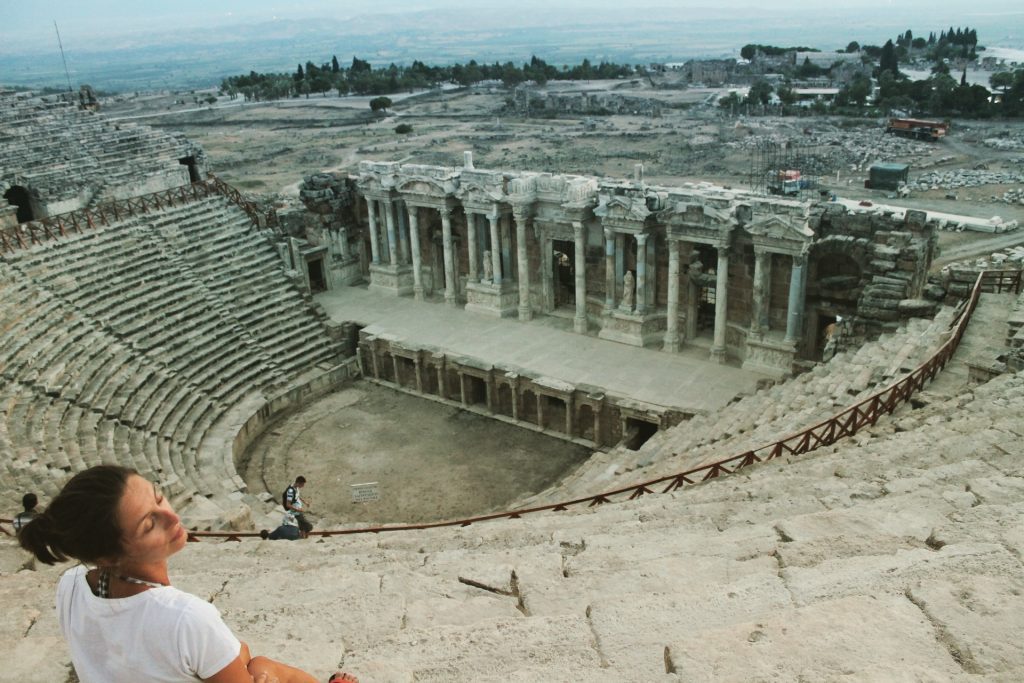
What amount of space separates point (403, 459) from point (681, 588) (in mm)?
14152

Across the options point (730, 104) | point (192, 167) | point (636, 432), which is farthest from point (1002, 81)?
point (636, 432)

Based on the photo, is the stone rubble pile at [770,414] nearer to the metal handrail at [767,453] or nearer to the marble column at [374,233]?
the metal handrail at [767,453]

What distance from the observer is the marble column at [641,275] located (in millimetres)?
21984

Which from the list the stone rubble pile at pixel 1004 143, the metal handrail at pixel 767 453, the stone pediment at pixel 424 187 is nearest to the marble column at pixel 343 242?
the stone pediment at pixel 424 187

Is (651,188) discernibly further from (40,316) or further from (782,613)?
(782,613)

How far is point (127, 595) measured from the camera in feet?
11.7

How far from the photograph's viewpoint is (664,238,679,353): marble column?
21.6 metres

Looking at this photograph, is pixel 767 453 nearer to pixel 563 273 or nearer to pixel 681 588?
pixel 681 588

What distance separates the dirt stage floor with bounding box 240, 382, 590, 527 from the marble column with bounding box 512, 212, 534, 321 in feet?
13.4

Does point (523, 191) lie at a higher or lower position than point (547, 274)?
higher

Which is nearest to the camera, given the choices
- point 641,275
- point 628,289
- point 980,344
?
point 980,344

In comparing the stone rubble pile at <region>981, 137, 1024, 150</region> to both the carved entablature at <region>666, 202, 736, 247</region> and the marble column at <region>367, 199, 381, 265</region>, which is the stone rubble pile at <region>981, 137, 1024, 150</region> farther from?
the marble column at <region>367, 199, 381, 265</region>

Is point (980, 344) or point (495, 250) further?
point (495, 250)

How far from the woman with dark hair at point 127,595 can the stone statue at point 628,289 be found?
19.7 metres
